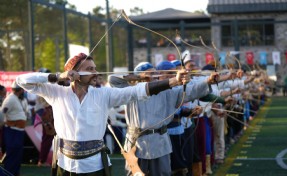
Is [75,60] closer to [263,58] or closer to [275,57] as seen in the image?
[263,58]

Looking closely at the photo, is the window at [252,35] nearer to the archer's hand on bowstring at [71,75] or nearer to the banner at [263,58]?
the banner at [263,58]

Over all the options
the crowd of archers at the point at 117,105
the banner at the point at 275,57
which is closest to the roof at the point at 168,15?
the banner at the point at 275,57

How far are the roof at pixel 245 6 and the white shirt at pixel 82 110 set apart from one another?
3875 centimetres

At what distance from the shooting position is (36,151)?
13789mm

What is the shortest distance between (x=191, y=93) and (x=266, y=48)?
41.3 m

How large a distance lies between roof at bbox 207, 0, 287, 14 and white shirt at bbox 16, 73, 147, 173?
38.7 metres

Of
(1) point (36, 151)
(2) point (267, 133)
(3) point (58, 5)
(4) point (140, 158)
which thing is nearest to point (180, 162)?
(4) point (140, 158)

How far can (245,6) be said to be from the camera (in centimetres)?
4884

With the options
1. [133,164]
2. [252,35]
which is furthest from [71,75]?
[252,35]

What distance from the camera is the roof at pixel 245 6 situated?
44.8 m

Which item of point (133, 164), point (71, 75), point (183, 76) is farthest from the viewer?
point (133, 164)

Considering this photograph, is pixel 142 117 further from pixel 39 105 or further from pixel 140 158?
pixel 39 105

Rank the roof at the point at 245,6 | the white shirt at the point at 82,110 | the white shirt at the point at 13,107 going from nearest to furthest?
the white shirt at the point at 82,110 → the white shirt at the point at 13,107 → the roof at the point at 245,6

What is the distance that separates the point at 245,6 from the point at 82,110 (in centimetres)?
4380
